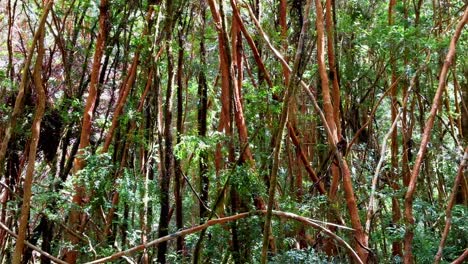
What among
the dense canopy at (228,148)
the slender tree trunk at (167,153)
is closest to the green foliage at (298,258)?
the dense canopy at (228,148)

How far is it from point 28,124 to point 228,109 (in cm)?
117

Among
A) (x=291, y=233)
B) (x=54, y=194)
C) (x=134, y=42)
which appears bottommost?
(x=291, y=233)

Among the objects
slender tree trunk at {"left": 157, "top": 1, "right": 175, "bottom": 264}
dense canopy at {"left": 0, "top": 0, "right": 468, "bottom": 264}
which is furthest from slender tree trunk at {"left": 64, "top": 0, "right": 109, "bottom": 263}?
slender tree trunk at {"left": 157, "top": 1, "right": 175, "bottom": 264}

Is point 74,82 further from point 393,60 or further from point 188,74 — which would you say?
point 393,60

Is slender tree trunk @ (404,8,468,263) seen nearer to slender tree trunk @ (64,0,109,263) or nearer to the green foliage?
the green foliage

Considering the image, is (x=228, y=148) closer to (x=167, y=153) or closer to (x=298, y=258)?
(x=167, y=153)

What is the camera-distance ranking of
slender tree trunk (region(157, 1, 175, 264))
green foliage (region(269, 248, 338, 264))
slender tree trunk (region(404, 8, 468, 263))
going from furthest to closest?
slender tree trunk (region(157, 1, 175, 264)) → green foliage (region(269, 248, 338, 264)) → slender tree trunk (region(404, 8, 468, 263))

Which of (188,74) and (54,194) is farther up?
(188,74)

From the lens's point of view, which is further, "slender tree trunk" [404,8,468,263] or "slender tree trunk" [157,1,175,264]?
"slender tree trunk" [157,1,175,264]

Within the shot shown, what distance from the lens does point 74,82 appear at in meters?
3.29

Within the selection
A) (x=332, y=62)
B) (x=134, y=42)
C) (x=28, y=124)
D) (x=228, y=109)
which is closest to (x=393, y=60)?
(x=332, y=62)

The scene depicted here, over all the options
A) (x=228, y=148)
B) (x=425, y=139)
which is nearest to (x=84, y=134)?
(x=228, y=148)

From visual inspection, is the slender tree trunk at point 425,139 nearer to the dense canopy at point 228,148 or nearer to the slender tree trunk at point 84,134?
the dense canopy at point 228,148

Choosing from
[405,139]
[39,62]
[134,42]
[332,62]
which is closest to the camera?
[39,62]
